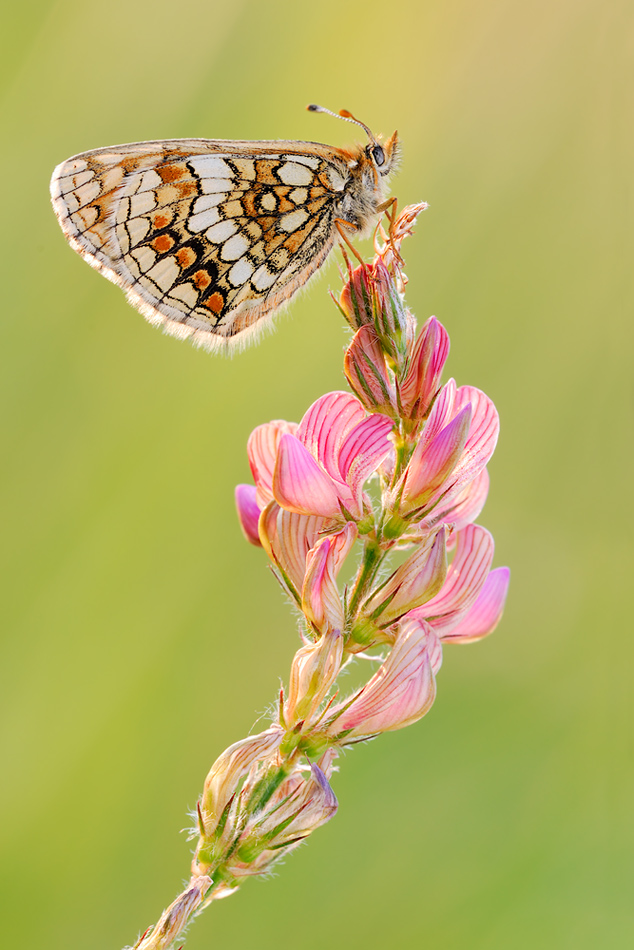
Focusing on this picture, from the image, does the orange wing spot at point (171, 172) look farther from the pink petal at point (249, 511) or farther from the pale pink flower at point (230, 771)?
the pale pink flower at point (230, 771)

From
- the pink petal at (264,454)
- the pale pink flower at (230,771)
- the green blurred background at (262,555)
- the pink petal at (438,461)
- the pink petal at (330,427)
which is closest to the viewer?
the pale pink flower at (230,771)

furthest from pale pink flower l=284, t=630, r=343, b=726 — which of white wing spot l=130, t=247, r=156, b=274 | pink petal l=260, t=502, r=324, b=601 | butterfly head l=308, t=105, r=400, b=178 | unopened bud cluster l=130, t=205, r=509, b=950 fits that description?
butterfly head l=308, t=105, r=400, b=178

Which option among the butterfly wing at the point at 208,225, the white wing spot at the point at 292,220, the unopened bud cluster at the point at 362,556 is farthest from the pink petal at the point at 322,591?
the white wing spot at the point at 292,220

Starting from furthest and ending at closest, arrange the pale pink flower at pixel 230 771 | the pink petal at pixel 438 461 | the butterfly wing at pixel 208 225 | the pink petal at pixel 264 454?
the butterfly wing at pixel 208 225 → the pink petal at pixel 264 454 → the pink petal at pixel 438 461 → the pale pink flower at pixel 230 771

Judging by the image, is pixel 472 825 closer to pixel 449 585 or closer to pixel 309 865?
pixel 309 865

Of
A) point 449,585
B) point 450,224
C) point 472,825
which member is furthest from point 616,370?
point 449,585

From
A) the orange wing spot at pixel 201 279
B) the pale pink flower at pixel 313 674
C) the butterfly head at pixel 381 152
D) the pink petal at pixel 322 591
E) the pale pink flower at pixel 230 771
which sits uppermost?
the butterfly head at pixel 381 152

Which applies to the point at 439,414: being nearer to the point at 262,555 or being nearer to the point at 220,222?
the point at 220,222
